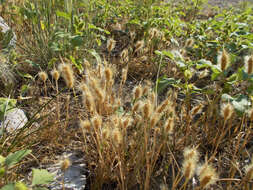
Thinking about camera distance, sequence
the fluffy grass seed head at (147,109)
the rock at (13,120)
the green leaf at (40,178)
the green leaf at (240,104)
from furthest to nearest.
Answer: the rock at (13,120) < the green leaf at (240,104) < the fluffy grass seed head at (147,109) < the green leaf at (40,178)

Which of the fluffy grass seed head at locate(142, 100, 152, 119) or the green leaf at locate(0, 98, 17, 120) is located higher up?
the fluffy grass seed head at locate(142, 100, 152, 119)

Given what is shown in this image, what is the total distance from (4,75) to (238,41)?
1.70 metres

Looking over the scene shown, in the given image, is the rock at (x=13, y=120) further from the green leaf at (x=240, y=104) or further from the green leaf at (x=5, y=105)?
the green leaf at (x=240, y=104)

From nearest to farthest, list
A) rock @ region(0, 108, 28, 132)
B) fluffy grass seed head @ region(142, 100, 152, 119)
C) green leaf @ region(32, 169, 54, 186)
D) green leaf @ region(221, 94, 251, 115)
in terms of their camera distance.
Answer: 1. green leaf @ region(32, 169, 54, 186)
2. fluffy grass seed head @ region(142, 100, 152, 119)
3. green leaf @ region(221, 94, 251, 115)
4. rock @ region(0, 108, 28, 132)

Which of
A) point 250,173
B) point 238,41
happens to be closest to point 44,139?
point 250,173

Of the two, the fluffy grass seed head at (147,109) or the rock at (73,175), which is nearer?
the fluffy grass seed head at (147,109)

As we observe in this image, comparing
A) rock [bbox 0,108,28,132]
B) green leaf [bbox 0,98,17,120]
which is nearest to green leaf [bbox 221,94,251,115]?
green leaf [bbox 0,98,17,120]

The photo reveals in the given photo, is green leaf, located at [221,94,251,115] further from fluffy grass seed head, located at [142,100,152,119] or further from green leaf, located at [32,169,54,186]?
green leaf, located at [32,169,54,186]

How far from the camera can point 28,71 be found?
1.91 m

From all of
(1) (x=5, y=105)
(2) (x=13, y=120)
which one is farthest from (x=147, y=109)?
(2) (x=13, y=120)

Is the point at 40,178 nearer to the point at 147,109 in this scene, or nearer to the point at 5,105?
the point at 147,109

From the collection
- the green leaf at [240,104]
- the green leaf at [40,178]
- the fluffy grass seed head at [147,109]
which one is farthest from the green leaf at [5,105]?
the green leaf at [240,104]

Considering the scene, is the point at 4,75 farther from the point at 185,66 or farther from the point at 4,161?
the point at 185,66

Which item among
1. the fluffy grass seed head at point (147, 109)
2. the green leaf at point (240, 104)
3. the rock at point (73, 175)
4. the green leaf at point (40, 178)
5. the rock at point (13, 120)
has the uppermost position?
the fluffy grass seed head at point (147, 109)
